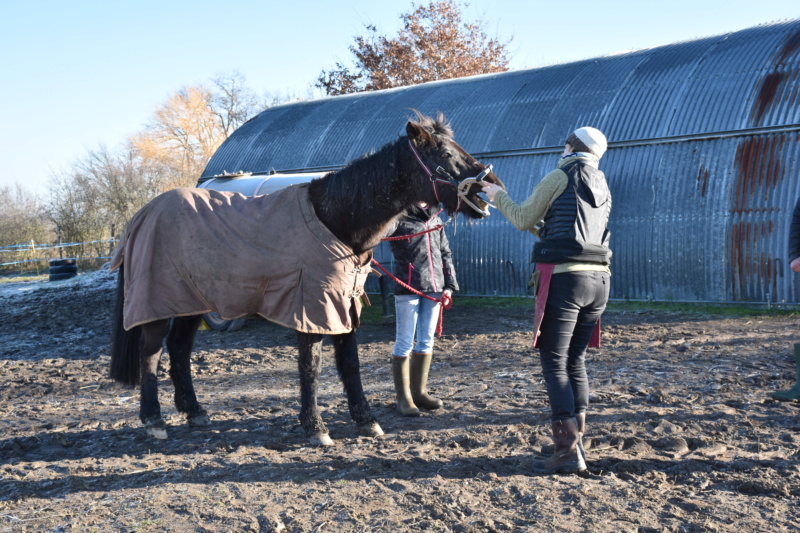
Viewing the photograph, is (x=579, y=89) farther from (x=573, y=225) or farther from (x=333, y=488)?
(x=333, y=488)

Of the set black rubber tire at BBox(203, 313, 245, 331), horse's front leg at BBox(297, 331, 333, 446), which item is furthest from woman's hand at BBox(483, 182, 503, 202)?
black rubber tire at BBox(203, 313, 245, 331)

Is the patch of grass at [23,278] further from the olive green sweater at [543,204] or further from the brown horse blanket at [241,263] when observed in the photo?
the olive green sweater at [543,204]

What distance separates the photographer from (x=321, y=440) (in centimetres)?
447

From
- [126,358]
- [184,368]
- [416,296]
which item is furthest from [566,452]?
[126,358]

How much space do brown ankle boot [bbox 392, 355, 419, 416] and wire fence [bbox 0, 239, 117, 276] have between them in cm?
2107

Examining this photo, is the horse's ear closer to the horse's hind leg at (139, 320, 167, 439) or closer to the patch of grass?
the horse's hind leg at (139, 320, 167, 439)

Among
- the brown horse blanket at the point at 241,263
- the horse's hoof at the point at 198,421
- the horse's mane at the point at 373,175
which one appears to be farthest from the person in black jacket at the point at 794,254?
the horse's hoof at the point at 198,421

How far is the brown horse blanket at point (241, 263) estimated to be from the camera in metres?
4.40

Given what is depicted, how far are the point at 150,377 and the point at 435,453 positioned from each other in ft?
7.25

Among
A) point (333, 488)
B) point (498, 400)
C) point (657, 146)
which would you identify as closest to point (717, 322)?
point (657, 146)

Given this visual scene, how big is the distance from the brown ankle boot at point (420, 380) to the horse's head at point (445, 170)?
1.39m

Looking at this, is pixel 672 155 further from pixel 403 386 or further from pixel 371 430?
pixel 371 430

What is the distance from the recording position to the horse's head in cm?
420

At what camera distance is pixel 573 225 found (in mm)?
3668
